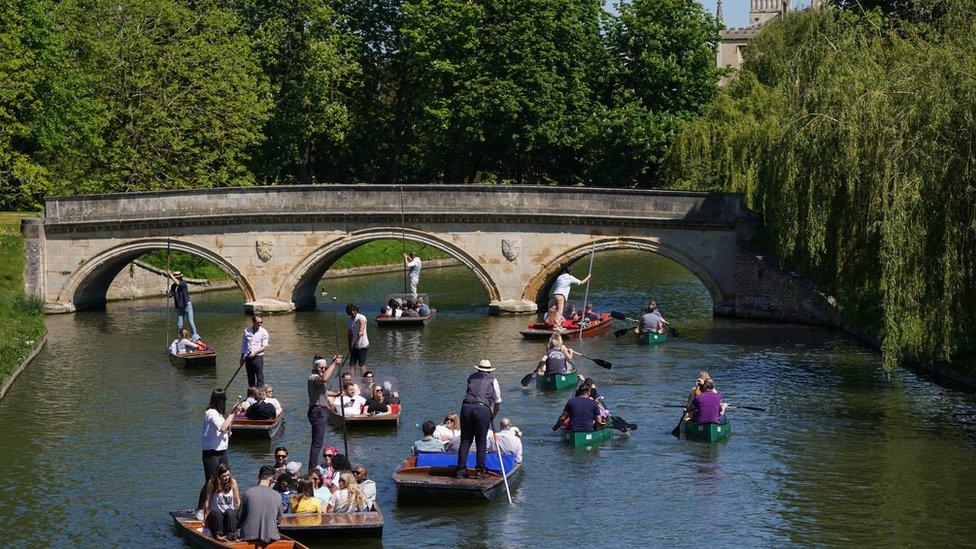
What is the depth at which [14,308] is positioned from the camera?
4322 centimetres

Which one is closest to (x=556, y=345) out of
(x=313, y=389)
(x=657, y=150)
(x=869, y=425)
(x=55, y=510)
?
(x=869, y=425)

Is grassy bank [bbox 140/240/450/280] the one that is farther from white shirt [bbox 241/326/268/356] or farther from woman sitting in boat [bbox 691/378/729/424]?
woman sitting in boat [bbox 691/378/729/424]

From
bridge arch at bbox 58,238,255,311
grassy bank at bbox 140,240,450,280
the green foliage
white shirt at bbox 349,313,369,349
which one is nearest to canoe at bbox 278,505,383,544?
white shirt at bbox 349,313,369,349

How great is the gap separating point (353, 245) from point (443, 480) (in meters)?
25.9

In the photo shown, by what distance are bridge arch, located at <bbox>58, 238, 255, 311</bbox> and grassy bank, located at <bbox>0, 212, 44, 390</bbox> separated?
1704 mm

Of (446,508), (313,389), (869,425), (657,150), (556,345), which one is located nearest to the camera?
(446,508)

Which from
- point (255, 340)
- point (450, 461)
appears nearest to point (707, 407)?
point (450, 461)

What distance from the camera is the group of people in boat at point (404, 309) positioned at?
44.6 metres

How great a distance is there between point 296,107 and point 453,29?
285 inches

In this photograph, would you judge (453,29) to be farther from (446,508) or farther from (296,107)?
(446,508)

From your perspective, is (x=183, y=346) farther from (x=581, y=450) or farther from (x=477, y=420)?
(x=477, y=420)

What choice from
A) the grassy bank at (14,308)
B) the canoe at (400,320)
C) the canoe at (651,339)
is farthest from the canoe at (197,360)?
the canoe at (651,339)

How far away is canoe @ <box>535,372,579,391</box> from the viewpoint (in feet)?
108

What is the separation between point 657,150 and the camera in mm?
56844
